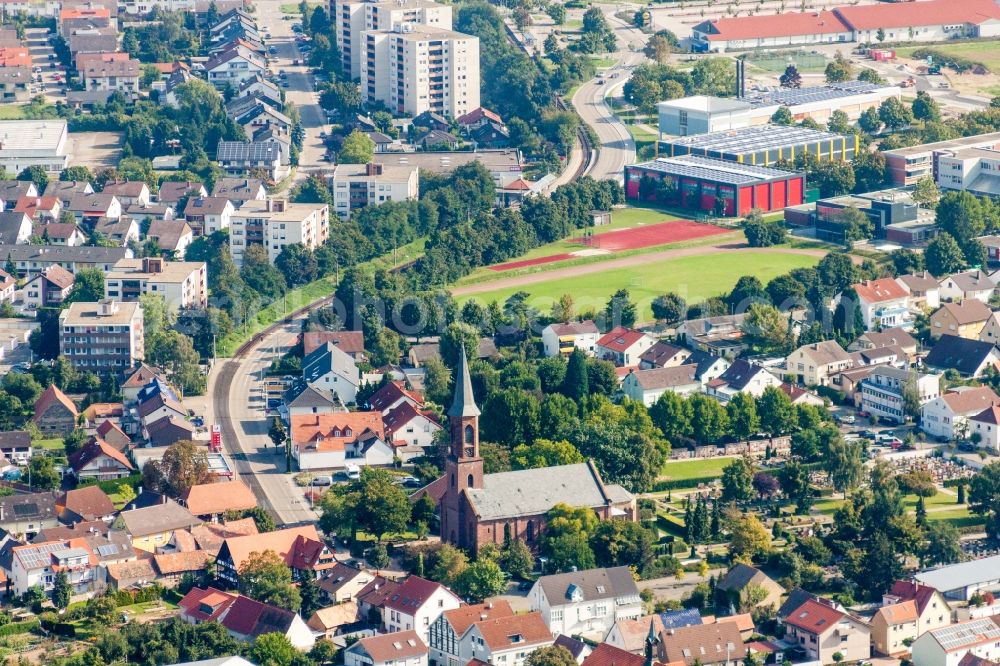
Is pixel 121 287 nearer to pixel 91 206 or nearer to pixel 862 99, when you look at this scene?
pixel 91 206

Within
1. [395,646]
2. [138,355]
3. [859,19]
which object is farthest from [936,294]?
[859,19]

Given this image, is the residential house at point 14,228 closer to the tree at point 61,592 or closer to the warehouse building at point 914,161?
the tree at point 61,592

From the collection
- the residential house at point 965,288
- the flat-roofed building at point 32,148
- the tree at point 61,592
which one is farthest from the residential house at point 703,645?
the flat-roofed building at point 32,148

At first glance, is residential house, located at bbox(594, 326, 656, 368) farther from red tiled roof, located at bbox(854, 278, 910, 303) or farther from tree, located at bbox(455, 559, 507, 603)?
tree, located at bbox(455, 559, 507, 603)

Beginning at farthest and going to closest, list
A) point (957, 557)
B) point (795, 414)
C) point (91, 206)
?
point (91, 206) → point (795, 414) → point (957, 557)

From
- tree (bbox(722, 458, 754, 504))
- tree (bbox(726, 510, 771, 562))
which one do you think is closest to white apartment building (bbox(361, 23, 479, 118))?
tree (bbox(722, 458, 754, 504))

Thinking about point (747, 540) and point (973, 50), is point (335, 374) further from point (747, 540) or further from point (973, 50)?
point (973, 50)

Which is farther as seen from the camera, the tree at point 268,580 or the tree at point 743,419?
the tree at point 743,419

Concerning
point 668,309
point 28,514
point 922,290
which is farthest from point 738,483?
point 922,290
